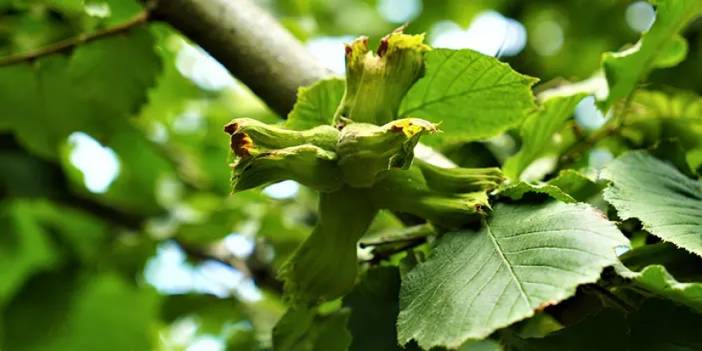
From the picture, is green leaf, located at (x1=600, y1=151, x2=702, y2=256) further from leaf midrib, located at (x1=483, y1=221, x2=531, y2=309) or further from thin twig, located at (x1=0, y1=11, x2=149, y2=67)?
thin twig, located at (x1=0, y1=11, x2=149, y2=67)

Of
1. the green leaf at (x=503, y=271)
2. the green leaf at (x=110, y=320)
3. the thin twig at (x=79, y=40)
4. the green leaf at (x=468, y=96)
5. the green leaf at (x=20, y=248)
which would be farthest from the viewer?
the green leaf at (x=110, y=320)

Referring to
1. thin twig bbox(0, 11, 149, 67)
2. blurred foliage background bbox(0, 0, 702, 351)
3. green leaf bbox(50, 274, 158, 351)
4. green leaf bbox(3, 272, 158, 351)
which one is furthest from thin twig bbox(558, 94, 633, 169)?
green leaf bbox(50, 274, 158, 351)

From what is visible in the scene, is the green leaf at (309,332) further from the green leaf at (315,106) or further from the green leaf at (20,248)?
the green leaf at (20,248)

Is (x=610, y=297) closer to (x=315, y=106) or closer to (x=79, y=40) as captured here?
(x=315, y=106)

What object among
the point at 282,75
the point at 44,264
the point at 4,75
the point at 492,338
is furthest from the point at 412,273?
the point at 44,264

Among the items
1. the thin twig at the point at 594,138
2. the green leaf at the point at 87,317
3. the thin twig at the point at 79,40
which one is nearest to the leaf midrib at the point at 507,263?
the thin twig at the point at 594,138

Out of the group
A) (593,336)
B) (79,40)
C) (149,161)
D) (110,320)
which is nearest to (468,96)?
(593,336)
